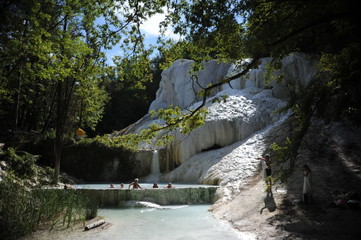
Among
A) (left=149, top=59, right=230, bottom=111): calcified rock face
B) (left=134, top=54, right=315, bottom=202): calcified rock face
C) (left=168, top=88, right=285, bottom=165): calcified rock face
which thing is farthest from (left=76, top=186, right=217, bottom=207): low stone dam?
(left=149, top=59, right=230, bottom=111): calcified rock face

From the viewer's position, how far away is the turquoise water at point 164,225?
730cm

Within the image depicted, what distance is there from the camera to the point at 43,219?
771 cm

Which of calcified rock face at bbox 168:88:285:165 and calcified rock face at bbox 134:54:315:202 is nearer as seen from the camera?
calcified rock face at bbox 134:54:315:202

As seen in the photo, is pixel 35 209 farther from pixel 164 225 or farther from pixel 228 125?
pixel 228 125

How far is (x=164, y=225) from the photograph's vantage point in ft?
28.1

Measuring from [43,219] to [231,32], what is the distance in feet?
21.0

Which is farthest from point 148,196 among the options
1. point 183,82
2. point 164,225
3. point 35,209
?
point 183,82

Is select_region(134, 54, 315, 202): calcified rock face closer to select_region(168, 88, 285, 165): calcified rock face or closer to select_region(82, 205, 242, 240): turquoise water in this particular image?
select_region(168, 88, 285, 165): calcified rock face

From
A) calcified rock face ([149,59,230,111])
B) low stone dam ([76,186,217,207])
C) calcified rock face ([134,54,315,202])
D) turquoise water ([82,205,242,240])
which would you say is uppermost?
calcified rock face ([149,59,230,111])

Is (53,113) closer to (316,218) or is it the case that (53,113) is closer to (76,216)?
(76,216)

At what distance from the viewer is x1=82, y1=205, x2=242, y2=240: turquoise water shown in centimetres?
730

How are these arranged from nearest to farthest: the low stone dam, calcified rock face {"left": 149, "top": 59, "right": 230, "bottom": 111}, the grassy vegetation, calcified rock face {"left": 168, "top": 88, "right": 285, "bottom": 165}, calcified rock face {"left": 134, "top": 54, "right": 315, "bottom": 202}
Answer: the grassy vegetation → the low stone dam → calcified rock face {"left": 134, "top": 54, "right": 315, "bottom": 202} → calcified rock face {"left": 168, "top": 88, "right": 285, "bottom": 165} → calcified rock face {"left": 149, "top": 59, "right": 230, "bottom": 111}

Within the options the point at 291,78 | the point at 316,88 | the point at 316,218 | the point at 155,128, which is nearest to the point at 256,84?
the point at 291,78

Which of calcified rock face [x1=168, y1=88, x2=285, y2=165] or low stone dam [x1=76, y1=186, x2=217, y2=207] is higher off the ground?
calcified rock face [x1=168, y1=88, x2=285, y2=165]
